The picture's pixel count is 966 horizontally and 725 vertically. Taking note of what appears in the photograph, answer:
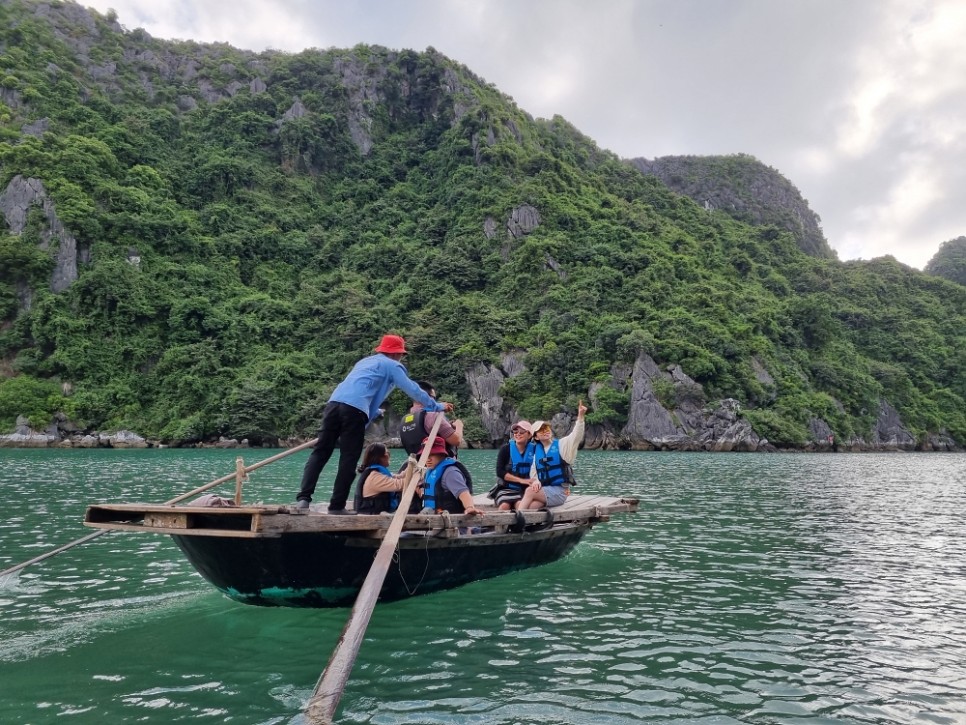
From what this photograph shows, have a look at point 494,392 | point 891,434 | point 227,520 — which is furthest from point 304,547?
point 891,434

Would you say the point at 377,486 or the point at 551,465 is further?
the point at 551,465

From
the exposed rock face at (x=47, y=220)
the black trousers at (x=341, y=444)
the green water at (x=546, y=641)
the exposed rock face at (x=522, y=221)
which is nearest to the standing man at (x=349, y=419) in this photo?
the black trousers at (x=341, y=444)

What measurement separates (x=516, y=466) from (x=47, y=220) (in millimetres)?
69528

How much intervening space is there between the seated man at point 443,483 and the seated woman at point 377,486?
0.47m

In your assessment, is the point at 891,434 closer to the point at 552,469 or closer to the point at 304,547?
the point at 552,469

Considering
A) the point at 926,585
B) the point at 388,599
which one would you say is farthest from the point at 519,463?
the point at 926,585

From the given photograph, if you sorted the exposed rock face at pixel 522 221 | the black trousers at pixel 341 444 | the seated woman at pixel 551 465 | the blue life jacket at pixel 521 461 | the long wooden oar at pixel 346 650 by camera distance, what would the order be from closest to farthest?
the long wooden oar at pixel 346 650 → the black trousers at pixel 341 444 → the seated woman at pixel 551 465 → the blue life jacket at pixel 521 461 → the exposed rock face at pixel 522 221

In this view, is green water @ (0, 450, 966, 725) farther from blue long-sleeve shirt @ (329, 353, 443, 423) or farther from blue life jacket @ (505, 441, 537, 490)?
blue long-sleeve shirt @ (329, 353, 443, 423)

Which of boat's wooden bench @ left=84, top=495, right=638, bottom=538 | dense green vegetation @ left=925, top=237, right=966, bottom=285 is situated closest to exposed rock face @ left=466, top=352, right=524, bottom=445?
boat's wooden bench @ left=84, top=495, right=638, bottom=538

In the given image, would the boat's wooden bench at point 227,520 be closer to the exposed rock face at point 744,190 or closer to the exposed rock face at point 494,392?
the exposed rock face at point 494,392

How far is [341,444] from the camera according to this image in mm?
6492

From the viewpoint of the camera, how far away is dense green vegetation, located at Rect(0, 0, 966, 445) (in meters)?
56.2

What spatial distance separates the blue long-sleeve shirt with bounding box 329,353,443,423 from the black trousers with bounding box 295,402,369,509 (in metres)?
0.09

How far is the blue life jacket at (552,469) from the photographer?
9.48 meters
